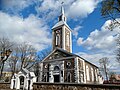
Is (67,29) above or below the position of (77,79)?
above

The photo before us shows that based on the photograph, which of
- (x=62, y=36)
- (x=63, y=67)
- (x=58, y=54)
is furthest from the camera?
(x=62, y=36)

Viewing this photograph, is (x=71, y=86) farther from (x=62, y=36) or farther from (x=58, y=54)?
(x=62, y=36)

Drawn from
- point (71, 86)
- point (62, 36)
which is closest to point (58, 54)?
point (62, 36)

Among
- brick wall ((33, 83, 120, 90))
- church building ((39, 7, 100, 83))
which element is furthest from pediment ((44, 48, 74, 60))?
brick wall ((33, 83, 120, 90))

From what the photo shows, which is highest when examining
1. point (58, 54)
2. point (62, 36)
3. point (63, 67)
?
point (62, 36)

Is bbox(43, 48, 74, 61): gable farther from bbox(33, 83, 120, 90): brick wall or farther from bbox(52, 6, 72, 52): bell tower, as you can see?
bbox(33, 83, 120, 90): brick wall

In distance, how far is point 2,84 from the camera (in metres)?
23.6

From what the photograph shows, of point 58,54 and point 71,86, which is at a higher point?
point 58,54

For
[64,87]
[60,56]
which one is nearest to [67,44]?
[60,56]

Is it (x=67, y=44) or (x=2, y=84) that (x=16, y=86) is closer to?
(x=2, y=84)

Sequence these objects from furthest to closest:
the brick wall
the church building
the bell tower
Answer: the bell tower, the church building, the brick wall

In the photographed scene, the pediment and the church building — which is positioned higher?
the pediment

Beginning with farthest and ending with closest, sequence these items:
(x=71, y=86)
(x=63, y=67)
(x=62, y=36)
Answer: (x=62, y=36), (x=63, y=67), (x=71, y=86)

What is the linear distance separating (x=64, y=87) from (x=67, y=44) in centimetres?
2651
